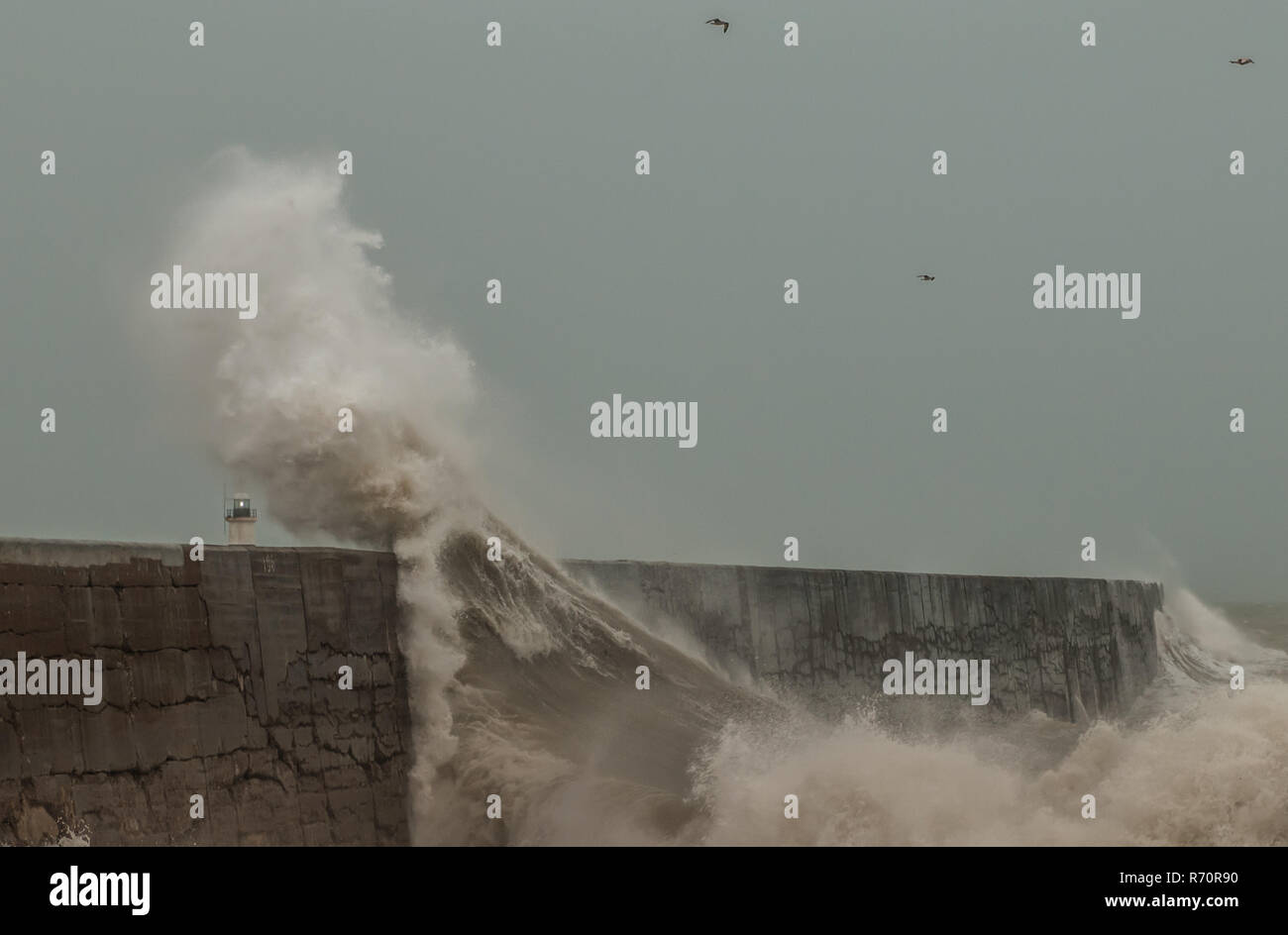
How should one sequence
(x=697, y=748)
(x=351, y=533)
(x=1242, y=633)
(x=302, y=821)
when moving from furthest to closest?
1. (x=1242, y=633)
2. (x=697, y=748)
3. (x=351, y=533)
4. (x=302, y=821)

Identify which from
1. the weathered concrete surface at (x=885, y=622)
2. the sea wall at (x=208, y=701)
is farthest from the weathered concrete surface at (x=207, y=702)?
the weathered concrete surface at (x=885, y=622)

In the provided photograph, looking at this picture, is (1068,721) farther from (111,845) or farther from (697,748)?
(111,845)

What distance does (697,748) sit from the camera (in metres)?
13.5

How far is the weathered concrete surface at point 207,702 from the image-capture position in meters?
8.78

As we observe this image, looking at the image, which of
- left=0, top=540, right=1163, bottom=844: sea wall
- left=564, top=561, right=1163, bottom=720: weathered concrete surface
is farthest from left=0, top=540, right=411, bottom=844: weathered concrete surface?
left=564, top=561, right=1163, bottom=720: weathered concrete surface

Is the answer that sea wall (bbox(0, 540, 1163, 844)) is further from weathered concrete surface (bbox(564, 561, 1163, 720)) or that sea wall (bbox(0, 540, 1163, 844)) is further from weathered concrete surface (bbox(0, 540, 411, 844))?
weathered concrete surface (bbox(564, 561, 1163, 720))

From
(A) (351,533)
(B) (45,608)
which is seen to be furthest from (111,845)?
(A) (351,533)

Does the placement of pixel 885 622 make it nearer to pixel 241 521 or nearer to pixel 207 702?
pixel 241 521

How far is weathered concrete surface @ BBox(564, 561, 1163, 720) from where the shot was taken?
15.7m

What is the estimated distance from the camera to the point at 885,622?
1773 centimetres

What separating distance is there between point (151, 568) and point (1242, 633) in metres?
29.0

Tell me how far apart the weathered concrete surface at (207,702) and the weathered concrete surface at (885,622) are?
3.86 metres

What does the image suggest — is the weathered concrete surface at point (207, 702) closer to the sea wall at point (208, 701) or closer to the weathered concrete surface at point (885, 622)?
the sea wall at point (208, 701)

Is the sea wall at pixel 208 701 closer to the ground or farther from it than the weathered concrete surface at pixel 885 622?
closer to the ground
